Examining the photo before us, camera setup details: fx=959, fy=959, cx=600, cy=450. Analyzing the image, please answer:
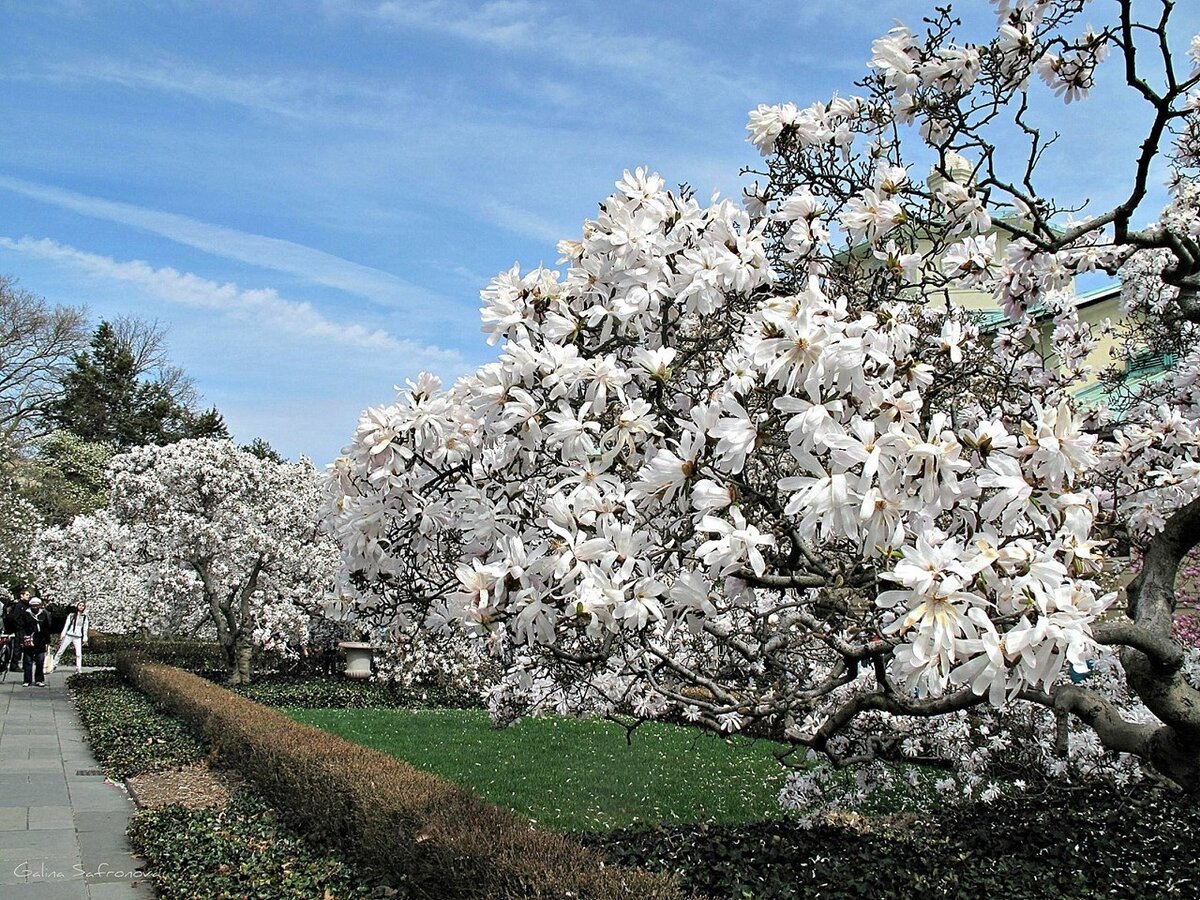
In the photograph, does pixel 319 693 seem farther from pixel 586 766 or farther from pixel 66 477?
pixel 66 477

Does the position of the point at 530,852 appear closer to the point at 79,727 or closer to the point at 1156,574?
the point at 1156,574

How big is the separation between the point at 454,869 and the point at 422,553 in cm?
172

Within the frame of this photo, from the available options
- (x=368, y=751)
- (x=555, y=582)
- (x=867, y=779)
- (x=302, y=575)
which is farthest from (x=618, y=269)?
(x=302, y=575)

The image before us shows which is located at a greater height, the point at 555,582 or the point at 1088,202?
the point at 1088,202

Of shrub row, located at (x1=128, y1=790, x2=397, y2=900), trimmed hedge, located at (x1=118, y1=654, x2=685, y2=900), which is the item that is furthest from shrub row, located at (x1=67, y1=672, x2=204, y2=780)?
shrub row, located at (x1=128, y1=790, x2=397, y2=900)

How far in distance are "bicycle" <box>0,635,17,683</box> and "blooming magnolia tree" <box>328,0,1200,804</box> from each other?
16812 mm

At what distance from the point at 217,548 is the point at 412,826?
11014 mm

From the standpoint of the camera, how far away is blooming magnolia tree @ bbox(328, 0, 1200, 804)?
2129 millimetres

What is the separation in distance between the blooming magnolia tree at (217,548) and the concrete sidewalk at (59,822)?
351 cm

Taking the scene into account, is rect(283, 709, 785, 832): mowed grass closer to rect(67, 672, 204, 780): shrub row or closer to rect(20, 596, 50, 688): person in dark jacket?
rect(67, 672, 204, 780): shrub row

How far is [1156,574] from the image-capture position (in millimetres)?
3326

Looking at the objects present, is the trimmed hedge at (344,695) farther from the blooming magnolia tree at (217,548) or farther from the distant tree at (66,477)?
the distant tree at (66,477)

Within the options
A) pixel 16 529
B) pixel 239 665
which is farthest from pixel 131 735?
pixel 16 529

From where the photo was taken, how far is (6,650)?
1769 centimetres
